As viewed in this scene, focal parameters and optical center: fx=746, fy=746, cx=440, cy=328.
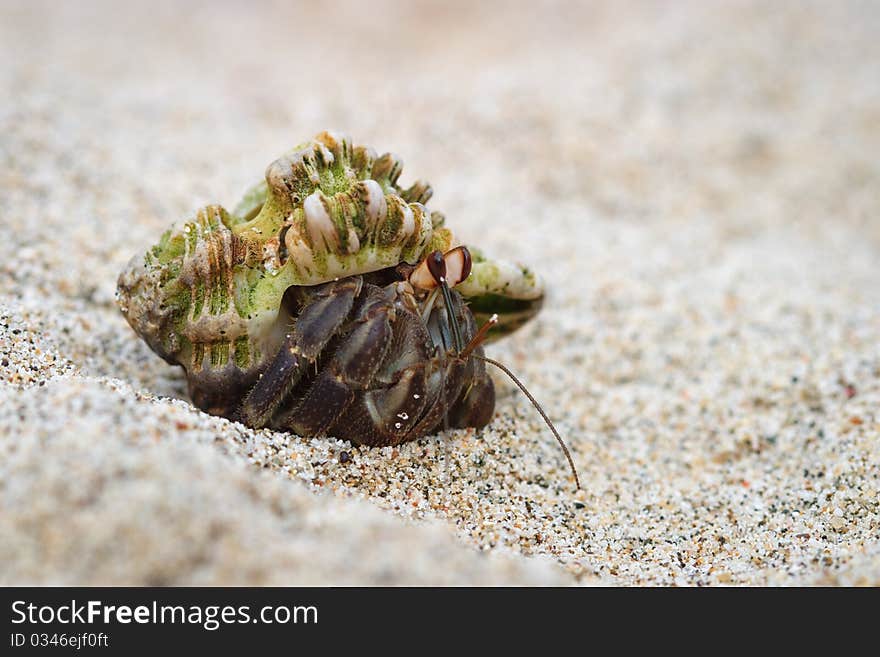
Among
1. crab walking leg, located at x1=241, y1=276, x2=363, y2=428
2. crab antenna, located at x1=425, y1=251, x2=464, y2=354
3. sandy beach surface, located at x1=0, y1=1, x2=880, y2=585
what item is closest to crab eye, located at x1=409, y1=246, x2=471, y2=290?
crab antenna, located at x1=425, y1=251, x2=464, y2=354

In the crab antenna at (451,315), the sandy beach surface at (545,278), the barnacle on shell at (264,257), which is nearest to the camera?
the sandy beach surface at (545,278)

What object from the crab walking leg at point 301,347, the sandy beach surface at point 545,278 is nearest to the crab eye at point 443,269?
the crab walking leg at point 301,347

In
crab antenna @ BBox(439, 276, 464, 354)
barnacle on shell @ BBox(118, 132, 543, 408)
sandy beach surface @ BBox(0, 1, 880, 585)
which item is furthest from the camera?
crab antenna @ BBox(439, 276, 464, 354)

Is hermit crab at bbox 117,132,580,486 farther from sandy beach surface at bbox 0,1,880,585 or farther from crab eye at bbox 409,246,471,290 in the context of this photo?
sandy beach surface at bbox 0,1,880,585

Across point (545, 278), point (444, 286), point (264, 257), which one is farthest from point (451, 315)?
point (545, 278)

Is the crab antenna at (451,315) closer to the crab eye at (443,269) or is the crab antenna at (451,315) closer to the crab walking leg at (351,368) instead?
the crab eye at (443,269)

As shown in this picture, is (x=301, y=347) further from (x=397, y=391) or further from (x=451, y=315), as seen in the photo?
(x=451, y=315)

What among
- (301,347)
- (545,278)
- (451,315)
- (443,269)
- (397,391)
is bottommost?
(397,391)

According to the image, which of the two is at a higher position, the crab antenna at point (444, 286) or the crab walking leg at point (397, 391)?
the crab antenna at point (444, 286)
